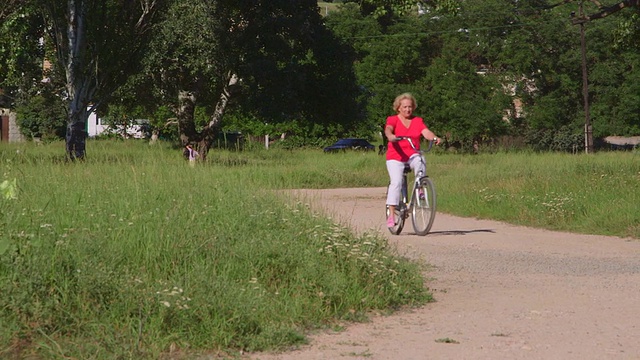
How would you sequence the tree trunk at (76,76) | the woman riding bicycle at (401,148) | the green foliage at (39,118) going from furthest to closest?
the green foliage at (39,118) < the tree trunk at (76,76) < the woman riding bicycle at (401,148)

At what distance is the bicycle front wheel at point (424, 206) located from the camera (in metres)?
12.3

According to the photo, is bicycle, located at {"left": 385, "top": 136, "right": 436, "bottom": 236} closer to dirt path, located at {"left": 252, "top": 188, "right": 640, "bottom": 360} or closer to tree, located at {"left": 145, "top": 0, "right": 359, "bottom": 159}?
dirt path, located at {"left": 252, "top": 188, "right": 640, "bottom": 360}

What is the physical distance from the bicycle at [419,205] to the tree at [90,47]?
18.9 meters

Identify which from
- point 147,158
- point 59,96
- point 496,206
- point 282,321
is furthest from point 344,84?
point 282,321

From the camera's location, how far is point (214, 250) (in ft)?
24.0

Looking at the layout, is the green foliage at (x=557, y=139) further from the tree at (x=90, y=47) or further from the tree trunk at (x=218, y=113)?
the tree at (x=90, y=47)

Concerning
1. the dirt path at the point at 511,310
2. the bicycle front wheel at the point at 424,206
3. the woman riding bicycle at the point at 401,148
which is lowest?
the dirt path at the point at 511,310

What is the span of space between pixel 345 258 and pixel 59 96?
31.8 metres

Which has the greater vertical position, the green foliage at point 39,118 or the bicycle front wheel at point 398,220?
the green foliage at point 39,118

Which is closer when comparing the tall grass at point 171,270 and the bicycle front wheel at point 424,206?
the tall grass at point 171,270

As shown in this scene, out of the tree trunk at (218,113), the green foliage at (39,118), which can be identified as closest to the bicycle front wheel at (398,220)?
the tree trunk at (218,113)

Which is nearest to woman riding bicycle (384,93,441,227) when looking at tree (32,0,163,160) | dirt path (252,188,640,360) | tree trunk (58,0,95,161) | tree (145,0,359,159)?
dirt path (252,188,640,360)

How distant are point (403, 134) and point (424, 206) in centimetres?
91

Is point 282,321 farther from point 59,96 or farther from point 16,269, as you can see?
A: point 59,96
